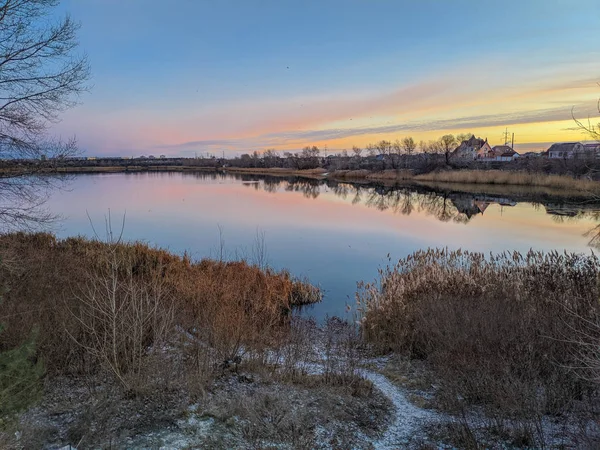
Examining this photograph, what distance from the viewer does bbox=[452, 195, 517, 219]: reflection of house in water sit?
2850cm

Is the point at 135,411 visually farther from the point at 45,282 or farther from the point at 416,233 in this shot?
the point at 416,233

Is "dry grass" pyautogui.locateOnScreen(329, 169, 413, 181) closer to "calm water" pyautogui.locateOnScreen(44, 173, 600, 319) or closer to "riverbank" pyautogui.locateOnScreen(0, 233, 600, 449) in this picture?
"calm water" pyautogui.locateOnScreen(44, 173, 600, 319)

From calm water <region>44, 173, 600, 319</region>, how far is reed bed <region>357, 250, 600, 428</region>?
267 centimetres

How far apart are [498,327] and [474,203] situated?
28.4 m

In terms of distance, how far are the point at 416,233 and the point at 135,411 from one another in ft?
62.3

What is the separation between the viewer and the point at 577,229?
70.4 feet

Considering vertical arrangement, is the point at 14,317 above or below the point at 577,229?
above

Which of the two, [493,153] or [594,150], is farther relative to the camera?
[493,153]

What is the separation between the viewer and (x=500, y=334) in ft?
19.6

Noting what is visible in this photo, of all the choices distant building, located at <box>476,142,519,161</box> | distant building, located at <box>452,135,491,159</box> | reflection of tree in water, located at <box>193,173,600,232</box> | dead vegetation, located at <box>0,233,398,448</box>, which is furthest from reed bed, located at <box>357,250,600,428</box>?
distant building, located at <box>476,142,519,161</box>

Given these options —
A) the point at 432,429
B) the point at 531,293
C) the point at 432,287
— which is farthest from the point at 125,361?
the point at 531,293

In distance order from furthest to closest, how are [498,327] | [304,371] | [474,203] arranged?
1. [474,203]
2. [498,327]
3. [304,371]

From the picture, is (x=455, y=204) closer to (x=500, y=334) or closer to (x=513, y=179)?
(x=513, y=179)

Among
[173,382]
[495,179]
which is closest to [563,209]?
[495,179]
